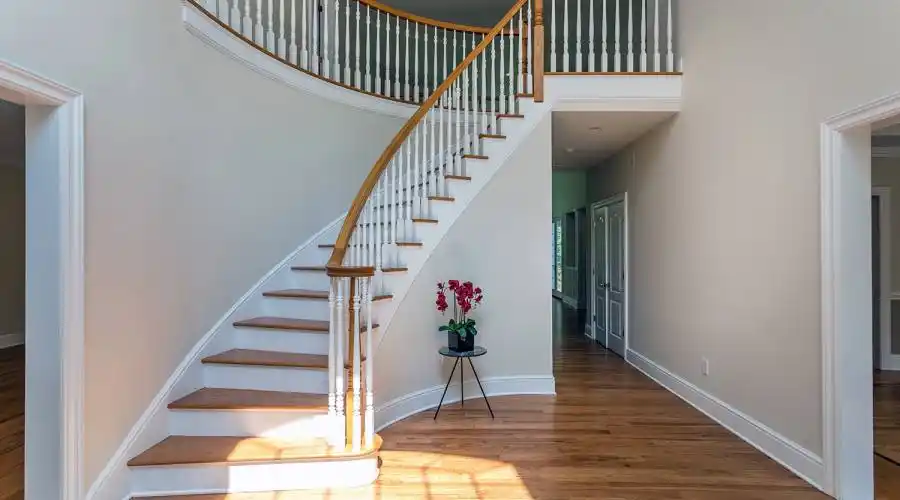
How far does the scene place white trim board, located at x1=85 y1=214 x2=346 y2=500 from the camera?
2.31 meters

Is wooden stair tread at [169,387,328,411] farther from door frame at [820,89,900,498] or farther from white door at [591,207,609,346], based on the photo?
white door at [591,207,609,346]

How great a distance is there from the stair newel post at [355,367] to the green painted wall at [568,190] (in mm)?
6469

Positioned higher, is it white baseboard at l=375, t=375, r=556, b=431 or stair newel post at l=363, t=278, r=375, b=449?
stair newel post at l=363, t=278, r=375, b=449

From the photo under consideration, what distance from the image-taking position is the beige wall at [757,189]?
2488 millimetres

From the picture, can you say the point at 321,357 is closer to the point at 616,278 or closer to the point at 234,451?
the point at 234,451

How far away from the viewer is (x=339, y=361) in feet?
8.65

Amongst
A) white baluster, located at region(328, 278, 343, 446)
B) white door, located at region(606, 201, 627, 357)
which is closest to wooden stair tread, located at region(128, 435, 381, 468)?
white baluster, located at region(328, 278, 343, 446)

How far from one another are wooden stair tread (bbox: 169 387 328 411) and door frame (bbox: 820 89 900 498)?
2.72 meters

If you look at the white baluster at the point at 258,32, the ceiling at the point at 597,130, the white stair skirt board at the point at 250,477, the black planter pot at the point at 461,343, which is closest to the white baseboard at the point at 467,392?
the black planter pot at the point at 461,343

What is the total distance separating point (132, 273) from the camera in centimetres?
249

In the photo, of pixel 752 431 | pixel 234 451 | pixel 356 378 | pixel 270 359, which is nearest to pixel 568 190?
pixel 752 431

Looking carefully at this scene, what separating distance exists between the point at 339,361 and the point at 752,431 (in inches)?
105

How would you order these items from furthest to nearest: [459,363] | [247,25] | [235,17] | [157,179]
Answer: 1. [459,363]
2. [247,25]
3. [235,17]
4. [157,179]

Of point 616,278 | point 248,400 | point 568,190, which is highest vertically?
point 568,190
